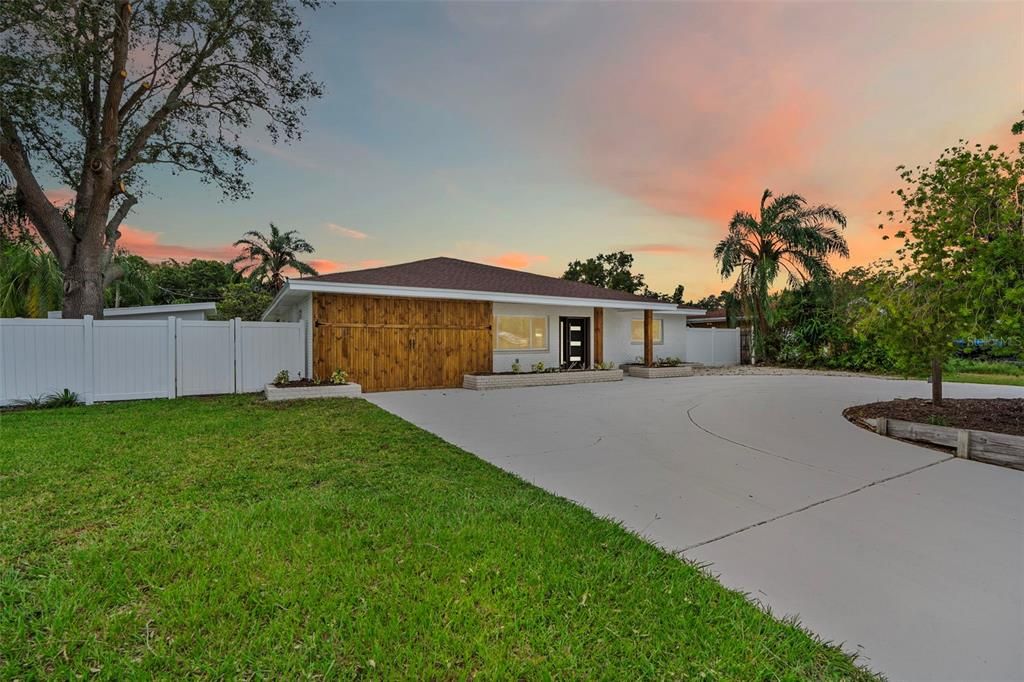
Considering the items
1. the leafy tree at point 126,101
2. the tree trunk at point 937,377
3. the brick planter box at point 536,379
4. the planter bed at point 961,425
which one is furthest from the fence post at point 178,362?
the tree trunk at point 937,377

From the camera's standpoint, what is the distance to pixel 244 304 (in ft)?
76.6

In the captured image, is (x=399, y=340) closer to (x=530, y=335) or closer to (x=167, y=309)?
(x=530, y=335)

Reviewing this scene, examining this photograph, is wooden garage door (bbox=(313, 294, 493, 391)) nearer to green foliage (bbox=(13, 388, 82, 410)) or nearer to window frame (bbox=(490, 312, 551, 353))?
window frame (bbox=(490, 312, 551, 353))

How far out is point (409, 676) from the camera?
1670mm

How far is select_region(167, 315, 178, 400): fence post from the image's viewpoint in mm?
9000

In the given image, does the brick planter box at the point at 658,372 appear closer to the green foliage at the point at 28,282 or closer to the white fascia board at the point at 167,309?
the white fascia board at the point at 167,309

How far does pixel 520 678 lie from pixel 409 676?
1.44ft

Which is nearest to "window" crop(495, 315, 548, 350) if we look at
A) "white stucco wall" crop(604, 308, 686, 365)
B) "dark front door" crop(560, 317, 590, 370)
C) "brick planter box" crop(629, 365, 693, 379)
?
"dark front door" crop(560, 317, 590, 370)

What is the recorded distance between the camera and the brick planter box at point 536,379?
1133 cm

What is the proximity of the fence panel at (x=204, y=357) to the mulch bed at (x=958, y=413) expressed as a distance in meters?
12.3

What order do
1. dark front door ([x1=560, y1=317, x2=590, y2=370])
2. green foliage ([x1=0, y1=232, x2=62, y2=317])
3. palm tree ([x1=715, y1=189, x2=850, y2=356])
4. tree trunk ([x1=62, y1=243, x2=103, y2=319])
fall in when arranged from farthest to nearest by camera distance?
1. palm tree ([x1=715, y1=189, x2=850, y2=356])
2. dark front door ([x1=560, y1=317, x2=590, y2=370])
3. green foliage ([x1=0, y1=232, x2=62, y2=317])
4. tree trunk ([x1=62, y1=243, x2=103, y2=319])

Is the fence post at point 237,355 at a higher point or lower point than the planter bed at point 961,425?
higher

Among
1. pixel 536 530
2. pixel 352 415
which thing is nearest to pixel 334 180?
pixel 352 415

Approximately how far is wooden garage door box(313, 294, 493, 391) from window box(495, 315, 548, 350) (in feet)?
2.23
